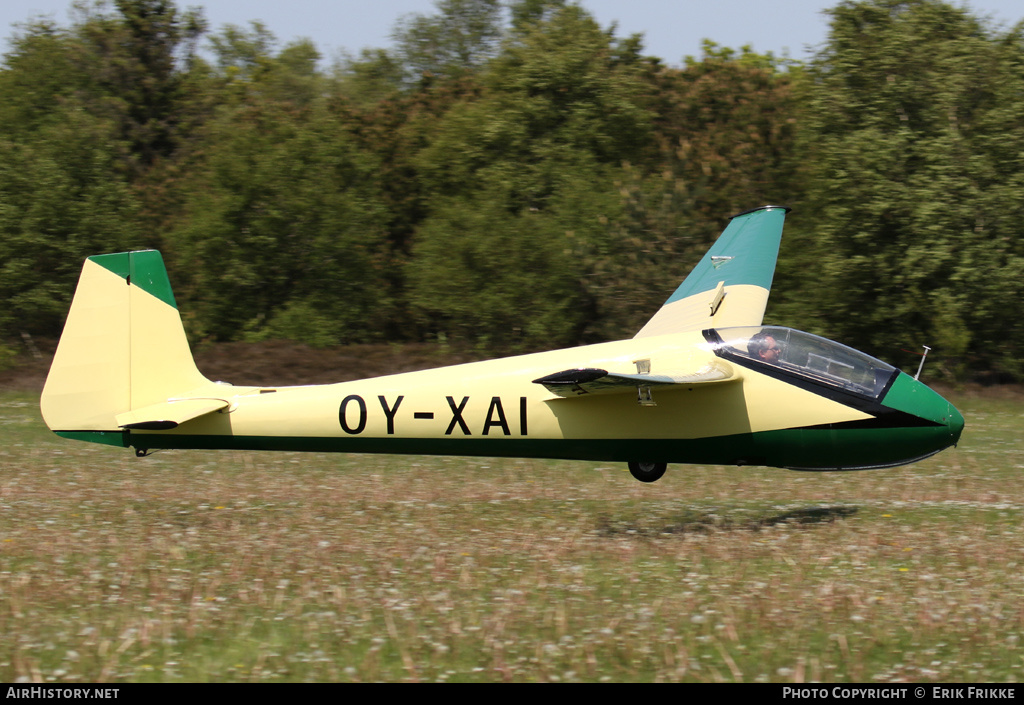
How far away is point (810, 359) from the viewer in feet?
38.1

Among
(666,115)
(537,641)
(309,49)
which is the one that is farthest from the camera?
(309,49)

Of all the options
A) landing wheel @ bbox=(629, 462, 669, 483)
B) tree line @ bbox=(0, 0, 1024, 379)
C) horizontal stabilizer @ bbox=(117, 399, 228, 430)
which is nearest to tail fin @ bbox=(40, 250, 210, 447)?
horizontal stabilizer @ bbox=(117, 399, 228, 430)

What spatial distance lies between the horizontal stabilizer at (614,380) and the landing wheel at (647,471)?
8.03 feet

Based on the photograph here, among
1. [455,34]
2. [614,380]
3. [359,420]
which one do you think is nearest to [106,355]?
[359,420]

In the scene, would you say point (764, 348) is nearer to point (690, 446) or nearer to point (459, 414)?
point (690, 446)

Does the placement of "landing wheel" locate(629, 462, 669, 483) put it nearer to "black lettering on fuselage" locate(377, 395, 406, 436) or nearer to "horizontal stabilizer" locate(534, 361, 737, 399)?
"horizontal stabilizer" locate(534, 361, 737, 399)

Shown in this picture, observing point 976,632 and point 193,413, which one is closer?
point 976,632

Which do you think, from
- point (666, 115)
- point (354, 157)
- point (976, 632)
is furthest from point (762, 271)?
point (666, 115)

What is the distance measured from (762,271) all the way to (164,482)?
33.0ft

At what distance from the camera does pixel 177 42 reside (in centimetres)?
4616

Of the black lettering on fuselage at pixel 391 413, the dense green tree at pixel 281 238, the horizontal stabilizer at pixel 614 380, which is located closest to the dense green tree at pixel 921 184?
the dense green tree at pixel 281 238

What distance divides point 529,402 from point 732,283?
4.74 m

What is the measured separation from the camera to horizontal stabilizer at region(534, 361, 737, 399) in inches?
406

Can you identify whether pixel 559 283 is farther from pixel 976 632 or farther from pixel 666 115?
pixel 976 632
